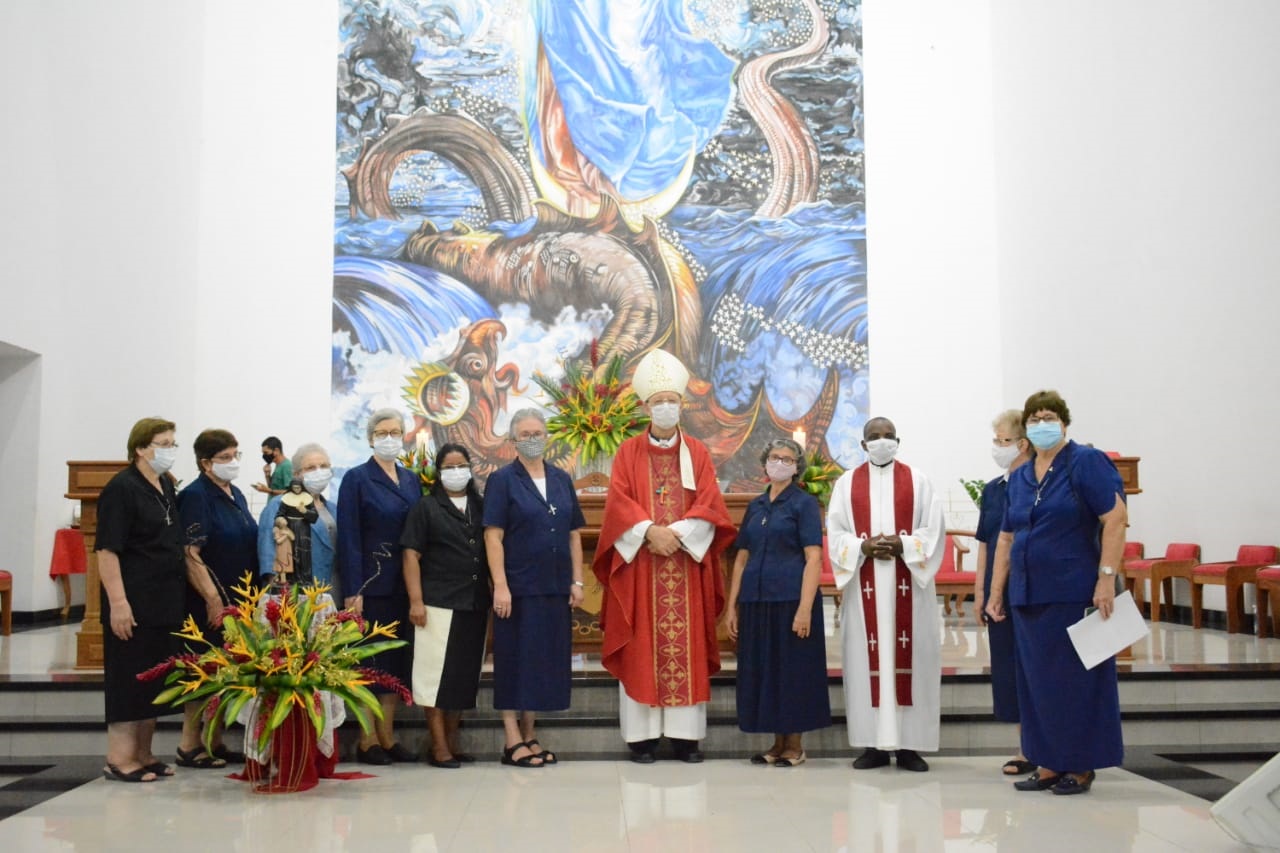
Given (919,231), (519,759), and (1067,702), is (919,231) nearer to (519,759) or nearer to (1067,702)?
(1067,702)

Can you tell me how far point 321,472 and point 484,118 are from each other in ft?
24.5

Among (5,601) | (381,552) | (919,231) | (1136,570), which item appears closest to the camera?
(381,552)

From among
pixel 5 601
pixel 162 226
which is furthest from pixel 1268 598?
pixel 162 226

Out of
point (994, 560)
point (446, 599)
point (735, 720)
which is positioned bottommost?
point (735, 720)

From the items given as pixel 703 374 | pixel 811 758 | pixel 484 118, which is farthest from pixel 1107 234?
pixel 811 758

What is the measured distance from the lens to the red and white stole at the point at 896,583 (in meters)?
5.28

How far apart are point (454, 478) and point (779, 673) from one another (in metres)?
1.74

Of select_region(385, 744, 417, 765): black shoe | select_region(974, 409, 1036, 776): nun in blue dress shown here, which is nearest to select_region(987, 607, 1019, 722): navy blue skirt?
select_region(974, 409, 1036, 776): nun in blue dress

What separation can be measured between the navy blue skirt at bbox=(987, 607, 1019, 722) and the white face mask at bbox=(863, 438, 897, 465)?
0.85 meters

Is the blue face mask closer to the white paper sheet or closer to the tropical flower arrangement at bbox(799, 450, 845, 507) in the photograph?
the white paper sheet

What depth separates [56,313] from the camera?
976 centimetres

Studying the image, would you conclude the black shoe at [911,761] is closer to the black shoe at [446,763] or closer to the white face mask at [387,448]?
the black shoe at [446,763]

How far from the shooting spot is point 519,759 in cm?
532

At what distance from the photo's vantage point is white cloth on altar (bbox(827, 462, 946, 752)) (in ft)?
17.2
